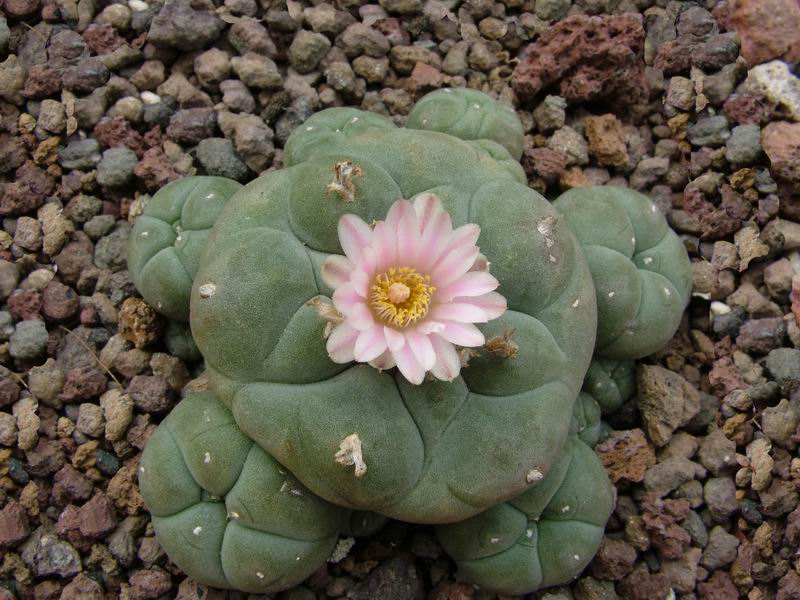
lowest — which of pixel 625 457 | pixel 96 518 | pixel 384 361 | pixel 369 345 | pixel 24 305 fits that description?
pixel 96 518

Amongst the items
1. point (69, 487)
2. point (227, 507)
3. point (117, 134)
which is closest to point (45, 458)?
point (69, 487)

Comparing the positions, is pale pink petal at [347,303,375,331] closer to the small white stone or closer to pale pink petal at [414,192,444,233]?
pale pink petal at [414,192,444,233]

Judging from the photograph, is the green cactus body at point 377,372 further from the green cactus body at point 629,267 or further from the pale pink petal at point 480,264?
the green cactus body at point 629,267

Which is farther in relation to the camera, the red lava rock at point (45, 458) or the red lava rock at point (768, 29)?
the red lava rock at point (768, 29)

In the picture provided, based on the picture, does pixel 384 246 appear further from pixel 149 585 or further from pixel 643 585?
pixel 643 585

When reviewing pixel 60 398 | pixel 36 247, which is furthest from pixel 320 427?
pixel 36 247

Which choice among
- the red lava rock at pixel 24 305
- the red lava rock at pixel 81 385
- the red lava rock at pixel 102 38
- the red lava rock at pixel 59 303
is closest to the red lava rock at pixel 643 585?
Answer: the red lava rock at pixel 81 385
